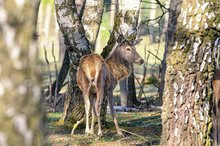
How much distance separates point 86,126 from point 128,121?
6.95 ft

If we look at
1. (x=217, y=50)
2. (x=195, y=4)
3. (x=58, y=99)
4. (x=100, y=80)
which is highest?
(x=195, y=4)

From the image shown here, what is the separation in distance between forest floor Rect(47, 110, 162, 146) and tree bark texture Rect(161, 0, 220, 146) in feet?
7.24

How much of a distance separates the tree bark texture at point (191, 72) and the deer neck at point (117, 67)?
381cm

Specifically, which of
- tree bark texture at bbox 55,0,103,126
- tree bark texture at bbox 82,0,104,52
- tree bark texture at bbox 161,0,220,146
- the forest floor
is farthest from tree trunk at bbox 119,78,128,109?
tree bark texture at bbox 161,0,220,146

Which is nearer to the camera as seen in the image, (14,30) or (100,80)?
(14,30)

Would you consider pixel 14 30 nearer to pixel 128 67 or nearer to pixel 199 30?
pixel 199 30

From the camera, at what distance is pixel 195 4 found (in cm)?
746

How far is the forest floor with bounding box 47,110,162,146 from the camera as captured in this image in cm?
1005

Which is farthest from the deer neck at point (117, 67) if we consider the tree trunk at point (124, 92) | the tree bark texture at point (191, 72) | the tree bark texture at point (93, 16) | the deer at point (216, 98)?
the tree trunk at point (124, 92)

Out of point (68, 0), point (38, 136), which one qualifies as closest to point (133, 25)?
point (68, 0)

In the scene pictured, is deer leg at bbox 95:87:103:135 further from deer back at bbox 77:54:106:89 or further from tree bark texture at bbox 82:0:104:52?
tree bark texture at bbox 82:0:104:52

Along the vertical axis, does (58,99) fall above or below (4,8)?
below

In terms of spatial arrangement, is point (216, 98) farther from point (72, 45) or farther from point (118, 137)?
point (72, 45)

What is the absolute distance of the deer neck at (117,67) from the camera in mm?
11455
